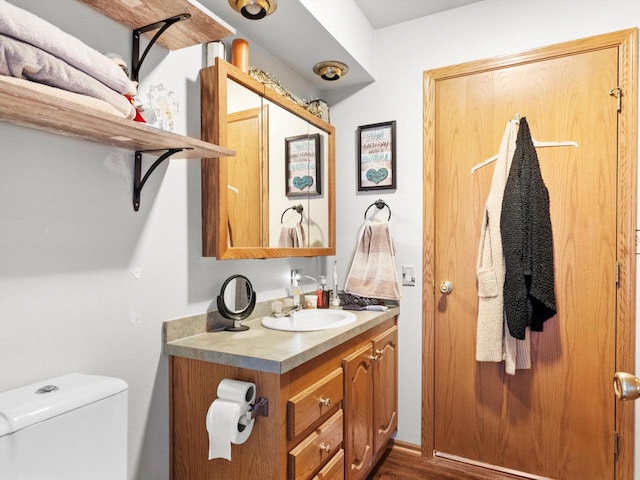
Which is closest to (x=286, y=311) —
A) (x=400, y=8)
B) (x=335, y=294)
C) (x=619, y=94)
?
(x=335, y=294)

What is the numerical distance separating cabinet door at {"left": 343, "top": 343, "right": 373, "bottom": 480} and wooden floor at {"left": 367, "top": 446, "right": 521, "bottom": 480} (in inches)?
9.8

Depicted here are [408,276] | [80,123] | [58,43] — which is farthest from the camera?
[408,276]

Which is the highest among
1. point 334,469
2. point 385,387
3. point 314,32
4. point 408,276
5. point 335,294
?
point 314,32

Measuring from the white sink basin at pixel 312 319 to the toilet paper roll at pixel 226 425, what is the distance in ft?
1.84

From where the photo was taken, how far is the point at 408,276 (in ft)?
7.52

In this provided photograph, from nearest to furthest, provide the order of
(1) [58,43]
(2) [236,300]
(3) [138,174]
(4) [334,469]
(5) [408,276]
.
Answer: (1) [58,43] < (3) [138,174] < (4) [334,469] < (2) [236,300] < (5) [408,276]

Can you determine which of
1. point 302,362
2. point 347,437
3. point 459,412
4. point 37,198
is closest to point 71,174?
point 37,198

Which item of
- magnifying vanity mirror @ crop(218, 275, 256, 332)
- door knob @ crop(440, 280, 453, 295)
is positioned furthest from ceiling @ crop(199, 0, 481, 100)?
door knob @ crop(440, 280, 453, 295)

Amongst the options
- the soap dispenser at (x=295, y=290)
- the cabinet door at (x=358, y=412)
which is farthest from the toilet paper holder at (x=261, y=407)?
the soap dispenser at (x=295, y=290)

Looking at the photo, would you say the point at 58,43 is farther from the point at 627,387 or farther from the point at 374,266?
the point at 374,266

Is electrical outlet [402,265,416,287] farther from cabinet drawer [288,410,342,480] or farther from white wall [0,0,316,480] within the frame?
white wall [0,0,316,480]

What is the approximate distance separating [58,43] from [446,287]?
1.95m

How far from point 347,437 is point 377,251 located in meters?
1.00

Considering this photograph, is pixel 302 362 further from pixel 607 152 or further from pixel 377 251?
pixel 607 152
